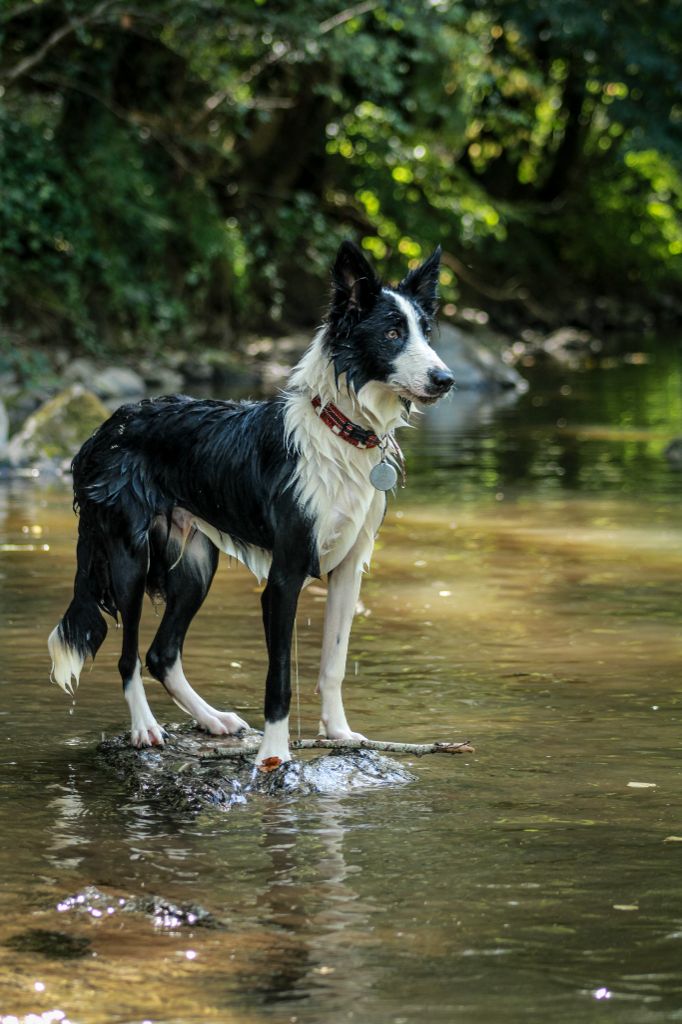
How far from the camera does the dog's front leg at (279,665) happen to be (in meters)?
5.91

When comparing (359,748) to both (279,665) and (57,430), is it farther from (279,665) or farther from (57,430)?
(57,430)

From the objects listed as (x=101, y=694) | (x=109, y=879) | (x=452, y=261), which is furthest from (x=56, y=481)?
(x=452, y=261)

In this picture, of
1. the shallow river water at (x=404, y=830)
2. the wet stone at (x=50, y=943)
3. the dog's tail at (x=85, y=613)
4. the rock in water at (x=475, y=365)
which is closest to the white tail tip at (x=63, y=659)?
the dog's tail at (x=85, y=613)

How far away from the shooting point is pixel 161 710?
7.08m

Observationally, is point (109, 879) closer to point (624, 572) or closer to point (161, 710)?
point (161, 710)

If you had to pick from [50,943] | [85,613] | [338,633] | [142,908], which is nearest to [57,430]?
[85,613]

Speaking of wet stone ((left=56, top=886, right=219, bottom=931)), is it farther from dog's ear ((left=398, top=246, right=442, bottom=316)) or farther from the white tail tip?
dog's ear ((left=398, top=246, right=442, bottom=316))

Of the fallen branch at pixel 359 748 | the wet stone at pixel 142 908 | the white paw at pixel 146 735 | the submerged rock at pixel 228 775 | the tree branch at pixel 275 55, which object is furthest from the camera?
the tree branch at pixel 275 55

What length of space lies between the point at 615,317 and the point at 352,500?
3527 cm

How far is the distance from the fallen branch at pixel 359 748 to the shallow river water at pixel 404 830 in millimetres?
91

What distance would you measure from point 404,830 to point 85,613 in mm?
1853

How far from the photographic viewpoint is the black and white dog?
19.2 feet

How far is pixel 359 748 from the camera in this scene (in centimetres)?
610

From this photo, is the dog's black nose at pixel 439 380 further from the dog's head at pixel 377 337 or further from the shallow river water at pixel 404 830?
the shallow river water at pixel 404 830
